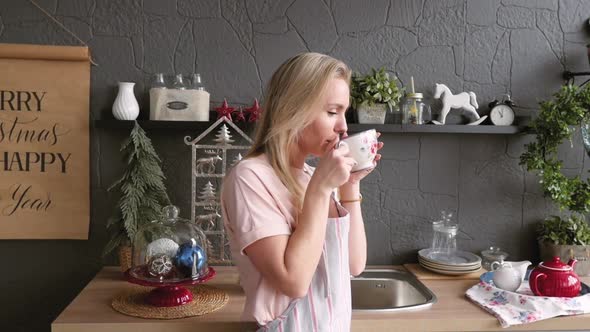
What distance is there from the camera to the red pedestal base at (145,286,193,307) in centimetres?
152

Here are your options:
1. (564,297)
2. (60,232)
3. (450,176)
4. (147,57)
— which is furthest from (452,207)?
(60,232)

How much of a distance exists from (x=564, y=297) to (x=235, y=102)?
4.21 feet

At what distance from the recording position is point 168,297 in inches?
60.2

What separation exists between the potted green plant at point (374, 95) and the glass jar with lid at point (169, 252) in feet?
2.41

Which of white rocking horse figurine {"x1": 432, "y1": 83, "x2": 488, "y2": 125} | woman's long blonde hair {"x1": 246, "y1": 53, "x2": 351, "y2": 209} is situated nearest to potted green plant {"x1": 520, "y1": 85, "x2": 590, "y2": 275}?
white rocking horse figurine {"x1": 432, "y1": 83, "x2": 488, "y2": 125}

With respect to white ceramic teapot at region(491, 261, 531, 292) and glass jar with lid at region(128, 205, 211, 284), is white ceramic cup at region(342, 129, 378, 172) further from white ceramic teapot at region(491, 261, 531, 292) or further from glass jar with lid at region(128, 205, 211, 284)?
white ceramic teapot at region(491, 261, 531, 292)

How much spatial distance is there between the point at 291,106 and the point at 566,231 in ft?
4.82

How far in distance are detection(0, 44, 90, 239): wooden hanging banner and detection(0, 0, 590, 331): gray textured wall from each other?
5 cm

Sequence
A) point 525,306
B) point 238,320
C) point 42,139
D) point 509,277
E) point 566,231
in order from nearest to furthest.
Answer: point 238,320, point 525,306, point 509,277, point 42,139, point 566,231

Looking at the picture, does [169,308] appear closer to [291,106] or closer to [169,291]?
[169,291]

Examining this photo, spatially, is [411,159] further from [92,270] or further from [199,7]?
[92,270]

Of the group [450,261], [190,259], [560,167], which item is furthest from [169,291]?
[560,167]

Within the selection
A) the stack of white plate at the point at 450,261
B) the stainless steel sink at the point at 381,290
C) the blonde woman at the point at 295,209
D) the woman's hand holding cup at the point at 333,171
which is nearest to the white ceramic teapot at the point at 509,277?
the stack of white plate at the point at 450,261

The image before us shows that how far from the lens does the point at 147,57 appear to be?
76.7 inches
